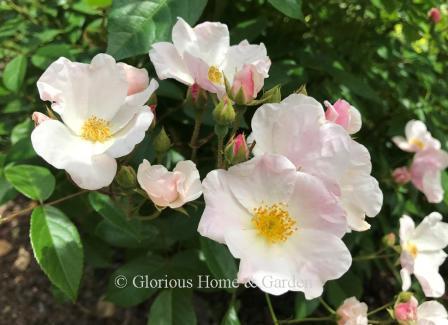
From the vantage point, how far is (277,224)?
101 centimetres

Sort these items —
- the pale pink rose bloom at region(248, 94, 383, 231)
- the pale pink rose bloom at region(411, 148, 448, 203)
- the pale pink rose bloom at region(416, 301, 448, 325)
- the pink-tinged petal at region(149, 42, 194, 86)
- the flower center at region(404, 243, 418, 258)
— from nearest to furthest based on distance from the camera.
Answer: the pale pink rose bloom at region(248, 94, 383, 231)
the pink-tinged petal at region(149, 42, 194, 86)
the pale pink rose bloom at region(416, 301, 448, 325)
the flower center at region(404, 243, 418, 258)
the pale pink rose bloom at region(411, 148, 448, 203)

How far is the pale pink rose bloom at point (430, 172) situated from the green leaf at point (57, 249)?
115 cm

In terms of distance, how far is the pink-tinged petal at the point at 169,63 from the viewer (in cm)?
99

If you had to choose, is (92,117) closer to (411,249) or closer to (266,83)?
(266,83)

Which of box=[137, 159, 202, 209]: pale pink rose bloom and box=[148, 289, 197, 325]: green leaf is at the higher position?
box=[137, 159, 202, 209]: pale pink rose bloom

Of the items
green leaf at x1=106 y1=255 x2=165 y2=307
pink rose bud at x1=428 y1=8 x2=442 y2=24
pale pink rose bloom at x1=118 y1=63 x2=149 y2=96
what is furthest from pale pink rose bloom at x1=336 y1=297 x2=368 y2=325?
pink rose bud at x1=428 y1=8 x2=442 y2=24

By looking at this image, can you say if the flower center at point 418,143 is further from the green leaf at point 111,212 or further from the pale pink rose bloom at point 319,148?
the green leaf at point 111,212

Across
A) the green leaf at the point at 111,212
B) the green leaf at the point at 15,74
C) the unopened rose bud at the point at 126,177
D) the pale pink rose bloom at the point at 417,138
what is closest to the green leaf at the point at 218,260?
the green leaf at the point at 111,212

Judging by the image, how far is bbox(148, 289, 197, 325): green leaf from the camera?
1333mm

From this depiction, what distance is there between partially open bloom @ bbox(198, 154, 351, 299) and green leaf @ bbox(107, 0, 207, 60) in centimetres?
36

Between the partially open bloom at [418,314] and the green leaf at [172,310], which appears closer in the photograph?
the partially open bloom at [418,314]

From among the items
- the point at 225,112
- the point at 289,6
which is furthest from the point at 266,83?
the point at 225,112

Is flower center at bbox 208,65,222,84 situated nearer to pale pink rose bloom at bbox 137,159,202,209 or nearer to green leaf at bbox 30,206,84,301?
pale pink rose bloom at bbox 137,159,202,209

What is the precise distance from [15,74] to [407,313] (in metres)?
1.24
